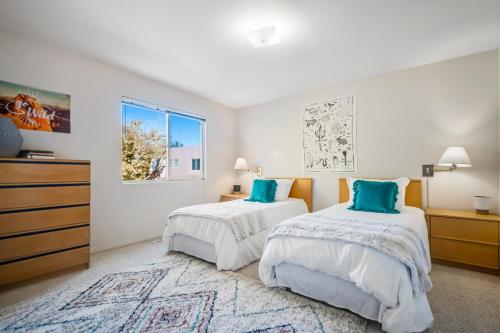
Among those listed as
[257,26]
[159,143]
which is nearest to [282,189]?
[159,143]

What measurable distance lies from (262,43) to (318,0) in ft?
2.24

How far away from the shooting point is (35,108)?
260cm

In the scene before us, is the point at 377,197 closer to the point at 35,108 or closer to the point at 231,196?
the point at 231,196

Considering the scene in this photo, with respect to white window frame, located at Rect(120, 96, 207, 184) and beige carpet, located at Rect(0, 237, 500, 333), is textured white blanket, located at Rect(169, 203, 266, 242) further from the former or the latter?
white window frame, located at Rect(120, 96, 207, 184)

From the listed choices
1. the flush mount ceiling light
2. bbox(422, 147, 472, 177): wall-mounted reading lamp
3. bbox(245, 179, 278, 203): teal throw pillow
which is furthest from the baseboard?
bbox(422, 147, 472, 177): wall-mounted reading lamp

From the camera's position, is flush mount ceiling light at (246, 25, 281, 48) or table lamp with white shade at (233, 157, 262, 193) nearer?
flush mount ceiling light at (246, 25, 281, 48)

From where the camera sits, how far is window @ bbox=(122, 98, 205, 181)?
3527mm

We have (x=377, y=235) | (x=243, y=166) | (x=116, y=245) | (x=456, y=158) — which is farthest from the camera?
(x=243, y=166)

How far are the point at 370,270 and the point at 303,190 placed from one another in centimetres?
257

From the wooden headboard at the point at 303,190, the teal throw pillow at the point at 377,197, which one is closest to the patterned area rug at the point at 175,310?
the teal throw pillow at the point at 377,197

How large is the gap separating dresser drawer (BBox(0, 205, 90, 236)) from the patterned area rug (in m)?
0.64

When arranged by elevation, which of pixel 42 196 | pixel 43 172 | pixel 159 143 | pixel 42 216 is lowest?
pixel 42 216

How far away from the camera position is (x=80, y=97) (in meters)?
2.94

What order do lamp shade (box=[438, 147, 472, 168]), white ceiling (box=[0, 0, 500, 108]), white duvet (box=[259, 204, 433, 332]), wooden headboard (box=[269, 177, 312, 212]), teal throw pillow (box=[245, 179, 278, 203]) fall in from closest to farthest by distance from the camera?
1. white duvet (box=[259, 204, 433, 332])
2. white ceiling (box=[0, 0, 500, 108])
3. lamp shade (box=[438, 147, 472, 168])
4. teal throw pillow (box=[245, 179, 278, 203])
5. wooden headboard (box=[269, 177, 312, 212])
